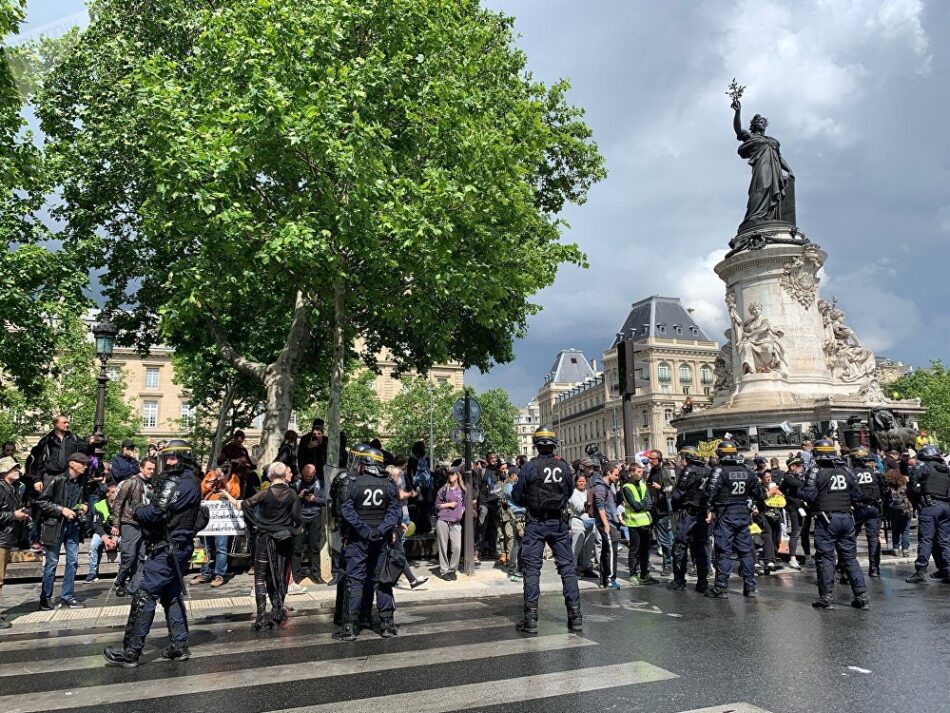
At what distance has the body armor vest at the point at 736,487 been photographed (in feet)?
32.5

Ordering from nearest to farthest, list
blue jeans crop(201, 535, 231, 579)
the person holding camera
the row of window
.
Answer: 1. the person holding camera
2. blue jeans crop(201, 535, 231, 579)
3. the row of window

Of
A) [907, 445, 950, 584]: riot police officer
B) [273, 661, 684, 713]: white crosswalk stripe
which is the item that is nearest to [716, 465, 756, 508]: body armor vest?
[907, 445, 950, 584]: riot police officer

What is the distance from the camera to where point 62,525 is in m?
9.84

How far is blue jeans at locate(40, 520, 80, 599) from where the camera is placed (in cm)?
938

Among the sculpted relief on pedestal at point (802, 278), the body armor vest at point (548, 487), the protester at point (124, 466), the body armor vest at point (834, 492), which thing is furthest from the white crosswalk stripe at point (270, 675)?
the sculpted relief on pedestal at point (802, 278)

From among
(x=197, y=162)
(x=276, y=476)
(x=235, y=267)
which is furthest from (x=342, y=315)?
(x=276, y=476)

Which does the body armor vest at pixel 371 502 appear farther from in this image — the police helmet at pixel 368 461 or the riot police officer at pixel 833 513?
the riot police officer at pixel 833 513

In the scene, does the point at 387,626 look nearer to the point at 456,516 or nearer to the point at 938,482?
the point at 456,516

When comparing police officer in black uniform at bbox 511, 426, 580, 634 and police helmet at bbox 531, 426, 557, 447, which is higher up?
police helmet at bbox 531, 426, 557, 447

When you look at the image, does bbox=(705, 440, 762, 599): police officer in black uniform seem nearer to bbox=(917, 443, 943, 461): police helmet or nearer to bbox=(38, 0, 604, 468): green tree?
bbox=(917, 443, 943, 461): police helmet

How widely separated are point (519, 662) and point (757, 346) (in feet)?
63.2

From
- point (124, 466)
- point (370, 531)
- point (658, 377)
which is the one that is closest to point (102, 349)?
point (124, 466)

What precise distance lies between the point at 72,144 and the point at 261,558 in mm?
13638

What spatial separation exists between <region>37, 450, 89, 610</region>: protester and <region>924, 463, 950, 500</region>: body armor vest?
41.8 ft
